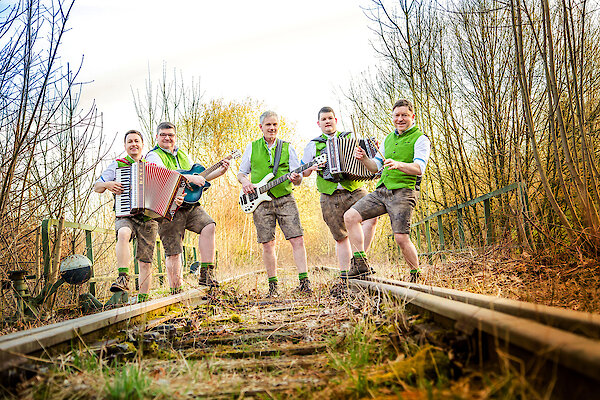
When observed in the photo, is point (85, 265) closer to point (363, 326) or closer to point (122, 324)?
point (122, 324)

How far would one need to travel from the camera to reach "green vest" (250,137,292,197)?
6230mm

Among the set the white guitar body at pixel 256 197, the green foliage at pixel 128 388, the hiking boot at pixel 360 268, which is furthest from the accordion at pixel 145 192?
the green foliage at pixel 128 388

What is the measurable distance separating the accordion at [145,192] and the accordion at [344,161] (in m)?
1.88

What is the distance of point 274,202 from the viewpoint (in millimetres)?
6223

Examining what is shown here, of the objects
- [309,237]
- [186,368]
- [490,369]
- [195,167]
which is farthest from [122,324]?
[309,237]

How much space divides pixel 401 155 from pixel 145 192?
2813 millimetres

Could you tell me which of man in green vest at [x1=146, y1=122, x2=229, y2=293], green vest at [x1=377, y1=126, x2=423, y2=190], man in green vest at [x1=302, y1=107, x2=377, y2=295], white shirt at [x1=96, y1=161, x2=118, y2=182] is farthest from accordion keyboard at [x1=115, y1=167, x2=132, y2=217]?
green vest at [x1=377, y1=126, x2=423, y2=190]

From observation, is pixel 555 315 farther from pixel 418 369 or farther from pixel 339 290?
pixel 339 290

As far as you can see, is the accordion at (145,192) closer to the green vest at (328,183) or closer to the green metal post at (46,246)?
the green metal post at (46,246)

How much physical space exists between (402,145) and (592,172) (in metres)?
1.86

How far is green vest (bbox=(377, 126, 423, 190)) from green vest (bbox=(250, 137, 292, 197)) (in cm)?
142

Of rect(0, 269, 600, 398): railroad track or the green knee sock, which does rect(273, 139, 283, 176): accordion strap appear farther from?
rect(0, 269, 600, 398): railroad track

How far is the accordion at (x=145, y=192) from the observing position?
5340mm

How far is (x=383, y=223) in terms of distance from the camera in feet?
48.3
